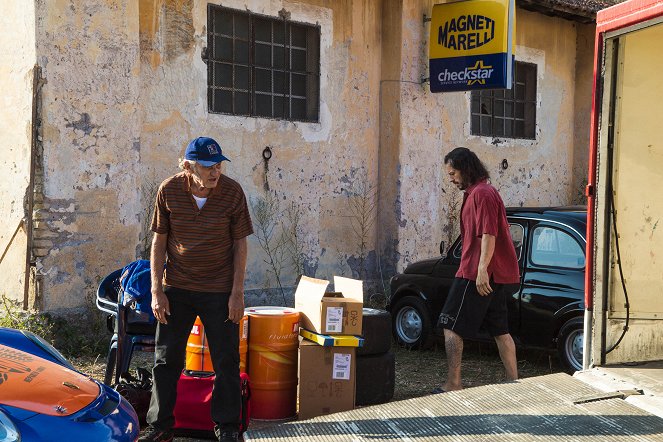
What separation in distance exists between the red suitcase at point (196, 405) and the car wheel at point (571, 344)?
3.39 meters

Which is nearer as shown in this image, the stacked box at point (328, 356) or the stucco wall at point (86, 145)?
the stacked box at point (328, 356)

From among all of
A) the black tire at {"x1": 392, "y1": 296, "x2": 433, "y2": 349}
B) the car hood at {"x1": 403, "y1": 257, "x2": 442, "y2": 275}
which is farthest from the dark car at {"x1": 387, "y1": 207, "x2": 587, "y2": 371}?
the car hood at {"x1": 403, "y1": 257, "x2": 442, "y2": 275}

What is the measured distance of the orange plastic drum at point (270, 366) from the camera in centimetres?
649

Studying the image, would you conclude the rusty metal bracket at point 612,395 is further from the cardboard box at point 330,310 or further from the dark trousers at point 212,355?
Result: the dark trousers at point 212,355

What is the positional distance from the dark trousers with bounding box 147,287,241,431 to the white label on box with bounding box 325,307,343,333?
101cm

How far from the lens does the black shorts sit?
689 cm

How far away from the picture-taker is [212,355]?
5.73 metres

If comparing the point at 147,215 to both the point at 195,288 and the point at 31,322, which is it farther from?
the point at 195,288

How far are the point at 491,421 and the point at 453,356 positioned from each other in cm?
186

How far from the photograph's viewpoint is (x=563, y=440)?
4.78 meters

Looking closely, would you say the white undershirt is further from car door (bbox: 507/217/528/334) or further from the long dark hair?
car door (bbox: 507/217/528/334)

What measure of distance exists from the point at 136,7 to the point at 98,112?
126cm

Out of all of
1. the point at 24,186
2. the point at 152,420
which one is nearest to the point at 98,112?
the point at 24,186

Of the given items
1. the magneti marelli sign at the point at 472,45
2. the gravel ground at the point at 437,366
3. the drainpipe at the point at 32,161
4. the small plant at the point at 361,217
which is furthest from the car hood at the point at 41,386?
the magneti marelli sign at the point at 472,45
